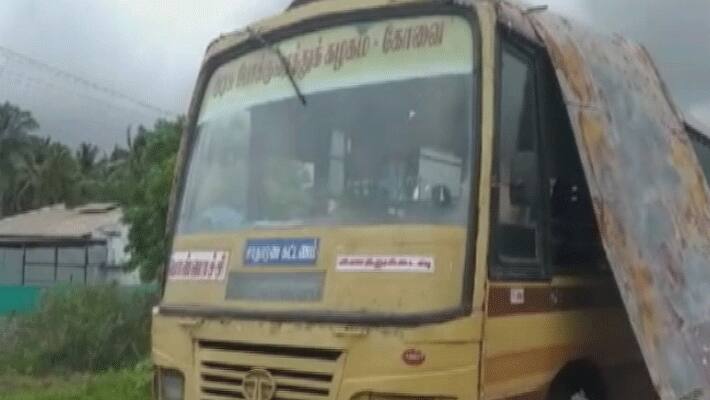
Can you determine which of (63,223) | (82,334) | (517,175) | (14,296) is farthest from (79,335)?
(63,223)

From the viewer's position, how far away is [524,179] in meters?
5.24

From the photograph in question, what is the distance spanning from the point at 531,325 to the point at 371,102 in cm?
133

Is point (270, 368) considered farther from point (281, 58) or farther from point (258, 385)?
point (281, 58)

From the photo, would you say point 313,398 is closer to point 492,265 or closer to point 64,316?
point 492,265

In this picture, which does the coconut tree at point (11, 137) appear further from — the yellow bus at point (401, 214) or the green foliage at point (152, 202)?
the yellow bus at point (401, 214)

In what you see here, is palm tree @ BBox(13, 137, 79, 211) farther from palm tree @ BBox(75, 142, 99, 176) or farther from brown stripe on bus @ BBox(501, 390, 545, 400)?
brown stripe on bus @ BBox(501, 390, 545, 400)

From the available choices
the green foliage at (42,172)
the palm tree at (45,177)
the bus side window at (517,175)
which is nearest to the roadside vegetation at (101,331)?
the bus side window at (517,175)

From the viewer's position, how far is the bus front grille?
4.95 metres

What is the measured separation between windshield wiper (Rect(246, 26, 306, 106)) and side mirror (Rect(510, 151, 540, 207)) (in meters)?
1.16

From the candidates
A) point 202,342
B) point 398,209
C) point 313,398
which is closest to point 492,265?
point 398,209

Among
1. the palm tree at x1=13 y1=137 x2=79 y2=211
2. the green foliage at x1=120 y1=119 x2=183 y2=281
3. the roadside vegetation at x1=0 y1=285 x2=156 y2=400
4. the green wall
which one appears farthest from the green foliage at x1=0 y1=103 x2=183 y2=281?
the roadside vegetation at x1=0 y1=285 x2=156 y2=400

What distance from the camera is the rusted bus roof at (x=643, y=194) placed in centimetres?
554

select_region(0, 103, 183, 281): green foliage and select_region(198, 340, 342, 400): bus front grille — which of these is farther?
select_region(0, 103, 183, 281): green foliage

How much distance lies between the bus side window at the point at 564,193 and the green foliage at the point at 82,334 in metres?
12.1
